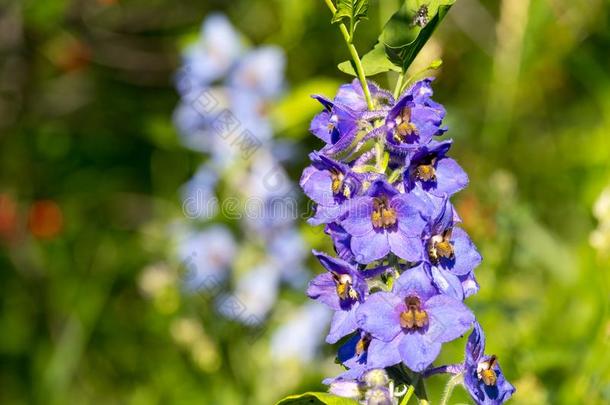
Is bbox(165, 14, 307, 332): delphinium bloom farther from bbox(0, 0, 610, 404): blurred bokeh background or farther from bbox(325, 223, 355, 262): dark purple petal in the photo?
bbox(325, 223, 355, 262): dark purple petal

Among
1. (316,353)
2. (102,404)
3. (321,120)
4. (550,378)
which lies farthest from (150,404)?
(321,120)

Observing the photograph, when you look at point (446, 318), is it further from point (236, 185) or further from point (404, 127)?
point (236, 185)

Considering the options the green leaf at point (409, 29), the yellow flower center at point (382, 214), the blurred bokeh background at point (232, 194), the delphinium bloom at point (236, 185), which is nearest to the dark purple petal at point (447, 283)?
the yellow flower center at point (382, 214)

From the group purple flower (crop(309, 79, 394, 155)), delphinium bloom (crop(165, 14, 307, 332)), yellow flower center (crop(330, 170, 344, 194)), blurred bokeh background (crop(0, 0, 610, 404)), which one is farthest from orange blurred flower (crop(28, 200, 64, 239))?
yellow flower center (crop(330, 170, 344, 194))

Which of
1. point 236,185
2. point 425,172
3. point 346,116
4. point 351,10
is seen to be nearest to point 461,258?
point 425,172

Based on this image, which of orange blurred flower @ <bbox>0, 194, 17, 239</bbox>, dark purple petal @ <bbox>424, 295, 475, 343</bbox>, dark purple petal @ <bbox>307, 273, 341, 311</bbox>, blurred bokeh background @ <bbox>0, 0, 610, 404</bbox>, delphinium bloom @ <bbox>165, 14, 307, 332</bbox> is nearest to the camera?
dark purple petal @ <bbox>424, 295, 475, 343</bbox>

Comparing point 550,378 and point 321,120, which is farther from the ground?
point 321,120

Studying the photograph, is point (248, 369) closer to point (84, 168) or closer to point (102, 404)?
point (102, 404)
